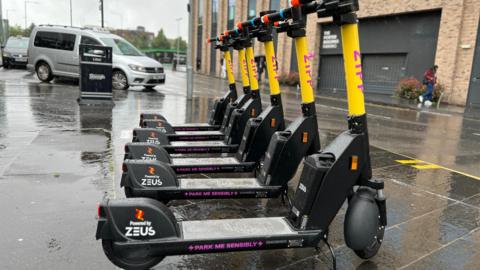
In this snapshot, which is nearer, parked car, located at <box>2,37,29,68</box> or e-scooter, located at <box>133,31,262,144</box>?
e-scooter, located at <box>133,31,262,144</box>

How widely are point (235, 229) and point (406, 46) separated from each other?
2093 cm

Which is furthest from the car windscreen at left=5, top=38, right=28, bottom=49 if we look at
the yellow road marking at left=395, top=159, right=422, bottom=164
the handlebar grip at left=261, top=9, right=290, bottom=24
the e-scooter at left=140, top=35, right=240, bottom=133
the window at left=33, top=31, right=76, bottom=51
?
the handlebar grip at left=261, top=9, right=290, bottom=24

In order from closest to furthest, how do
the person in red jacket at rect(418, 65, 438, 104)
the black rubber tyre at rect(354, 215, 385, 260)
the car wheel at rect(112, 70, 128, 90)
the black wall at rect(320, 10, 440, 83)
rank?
the black rubber tyre at rect(354, 215, 385, 260) → the car wheel at rect(112, 70, 128, 90) → the person in red jacket at rect(418, 65, 438, 104) → the black wall at rect(320, 10, 440, 83)

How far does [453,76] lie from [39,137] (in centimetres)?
1800

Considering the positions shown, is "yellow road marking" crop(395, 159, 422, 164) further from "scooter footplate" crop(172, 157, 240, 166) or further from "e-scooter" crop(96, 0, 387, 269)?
"e-scooter" crop(96, 0, 387, 269)

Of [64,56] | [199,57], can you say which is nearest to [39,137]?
[64,56]

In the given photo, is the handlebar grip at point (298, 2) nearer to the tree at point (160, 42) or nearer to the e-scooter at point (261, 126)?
the e-scooter at point (261, 126)

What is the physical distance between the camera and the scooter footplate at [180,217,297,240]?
113 inches

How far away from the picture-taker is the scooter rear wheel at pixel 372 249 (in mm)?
3107

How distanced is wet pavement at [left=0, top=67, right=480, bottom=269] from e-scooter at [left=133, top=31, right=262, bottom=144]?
2.07 ft

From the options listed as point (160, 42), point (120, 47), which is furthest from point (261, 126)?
point (160, 42)

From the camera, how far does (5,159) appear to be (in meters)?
5.47

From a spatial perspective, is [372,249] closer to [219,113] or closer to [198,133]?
[198,133]

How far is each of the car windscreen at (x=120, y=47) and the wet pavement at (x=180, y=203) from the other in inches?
252
